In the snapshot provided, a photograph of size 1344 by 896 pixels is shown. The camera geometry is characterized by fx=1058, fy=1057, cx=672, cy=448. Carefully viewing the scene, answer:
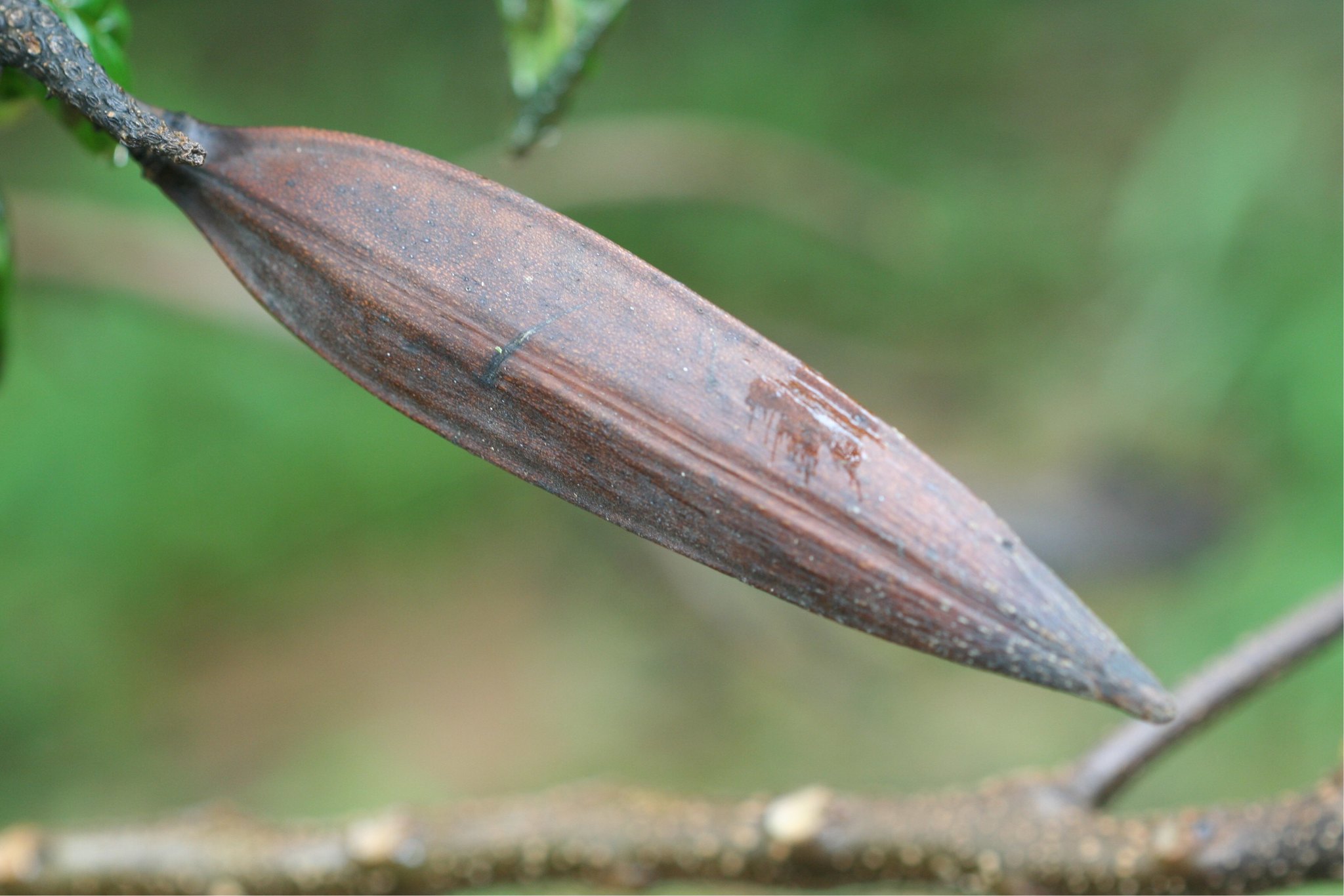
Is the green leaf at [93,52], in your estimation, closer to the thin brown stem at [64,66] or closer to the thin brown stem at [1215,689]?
the thin brown stem at [64,66]

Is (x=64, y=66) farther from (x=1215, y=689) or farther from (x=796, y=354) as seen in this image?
(x=796, y=354)

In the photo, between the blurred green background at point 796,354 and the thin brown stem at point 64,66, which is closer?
the thin brown stem at point 64,66

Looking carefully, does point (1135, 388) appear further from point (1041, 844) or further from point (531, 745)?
point (1041, 844)

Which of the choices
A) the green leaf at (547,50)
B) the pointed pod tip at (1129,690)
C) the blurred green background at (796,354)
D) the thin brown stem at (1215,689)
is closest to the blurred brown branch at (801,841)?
the thin brown stem at (1215,689)

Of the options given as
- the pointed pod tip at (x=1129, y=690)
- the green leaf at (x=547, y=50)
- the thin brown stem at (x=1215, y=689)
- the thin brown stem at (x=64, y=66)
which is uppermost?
the green leaf at (x=547, y=50)

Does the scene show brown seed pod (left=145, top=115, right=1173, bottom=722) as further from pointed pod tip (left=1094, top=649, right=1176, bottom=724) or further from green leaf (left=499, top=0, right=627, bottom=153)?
green leaf (left=499, top=0, right=627, bottom=153)

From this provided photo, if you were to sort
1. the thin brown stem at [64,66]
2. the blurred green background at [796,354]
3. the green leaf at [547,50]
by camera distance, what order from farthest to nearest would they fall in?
the blurred green background at [796,354], the green leaf at [547,50], the thin brown stem at [64,66]

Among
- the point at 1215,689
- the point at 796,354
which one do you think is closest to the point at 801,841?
the point at 1215,689
